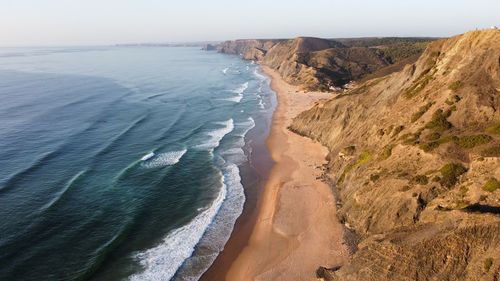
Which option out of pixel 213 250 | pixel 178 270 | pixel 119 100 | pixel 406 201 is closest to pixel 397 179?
pixel 406 201

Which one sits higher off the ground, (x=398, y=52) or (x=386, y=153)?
(x=386, y=153)

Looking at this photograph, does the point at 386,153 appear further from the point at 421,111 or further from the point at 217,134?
the point at 217,134

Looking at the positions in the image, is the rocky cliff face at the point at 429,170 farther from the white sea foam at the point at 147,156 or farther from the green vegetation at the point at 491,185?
the white sea foam at the point at 147,156

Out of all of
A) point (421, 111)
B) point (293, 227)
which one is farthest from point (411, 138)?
point (293, 227)

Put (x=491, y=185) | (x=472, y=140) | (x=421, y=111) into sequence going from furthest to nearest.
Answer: (x=421, y=111) < (x=472, y=140) < (x=491, y=185)

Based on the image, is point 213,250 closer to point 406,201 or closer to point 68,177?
point 406,201

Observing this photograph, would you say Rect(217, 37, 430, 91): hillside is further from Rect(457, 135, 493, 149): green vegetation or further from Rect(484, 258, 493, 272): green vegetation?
Rect(484, 258, 493, 272): green vegetation

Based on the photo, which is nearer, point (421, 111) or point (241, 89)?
point (421, 111)
